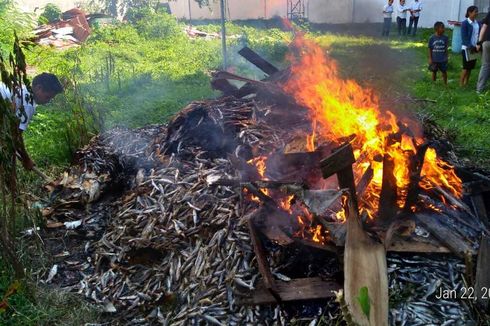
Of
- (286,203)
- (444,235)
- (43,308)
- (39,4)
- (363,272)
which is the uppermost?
(39,4)

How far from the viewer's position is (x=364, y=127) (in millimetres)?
5629

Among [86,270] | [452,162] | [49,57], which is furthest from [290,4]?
[86,270]

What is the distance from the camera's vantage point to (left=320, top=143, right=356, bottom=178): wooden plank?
4102mm

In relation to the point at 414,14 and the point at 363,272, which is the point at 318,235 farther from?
the point at 414,14

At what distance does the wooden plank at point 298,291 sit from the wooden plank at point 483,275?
1.17 m

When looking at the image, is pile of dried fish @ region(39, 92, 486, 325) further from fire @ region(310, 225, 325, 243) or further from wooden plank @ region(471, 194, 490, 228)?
wooden plank @ region(471, 194, 490, 228)

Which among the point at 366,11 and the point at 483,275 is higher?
the point at 366,11

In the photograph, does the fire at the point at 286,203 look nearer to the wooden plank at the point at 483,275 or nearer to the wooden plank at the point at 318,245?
the wooden plank at the point at 318,245

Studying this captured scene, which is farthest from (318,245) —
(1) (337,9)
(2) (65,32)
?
(1) (337,9)

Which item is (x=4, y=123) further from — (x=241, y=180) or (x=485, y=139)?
(x=485, y=139)

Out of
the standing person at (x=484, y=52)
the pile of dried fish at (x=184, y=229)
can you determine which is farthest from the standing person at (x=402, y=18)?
the pile of dried fish at (x=184, y=229)

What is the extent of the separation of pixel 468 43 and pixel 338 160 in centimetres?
928

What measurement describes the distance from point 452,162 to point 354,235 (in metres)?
2.59

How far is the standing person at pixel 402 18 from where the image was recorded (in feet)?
63.9
